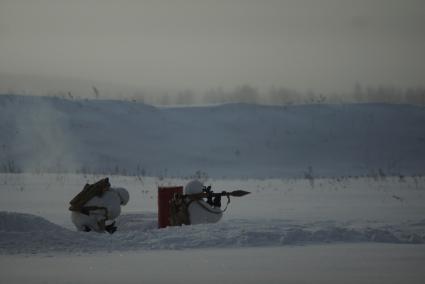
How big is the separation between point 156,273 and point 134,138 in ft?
145

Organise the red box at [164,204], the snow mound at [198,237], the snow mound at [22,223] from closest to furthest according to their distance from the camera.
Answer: the snow mound at [198,237] → the snow mound at [22,223] → the red box at [164,204]

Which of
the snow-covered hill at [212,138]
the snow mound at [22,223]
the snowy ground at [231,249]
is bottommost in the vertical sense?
the snowy ground at [231,249]

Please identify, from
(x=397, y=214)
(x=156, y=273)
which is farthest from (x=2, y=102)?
(x=156, y=273)

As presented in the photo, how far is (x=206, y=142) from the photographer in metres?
53.2

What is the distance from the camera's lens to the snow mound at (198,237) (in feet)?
33.1

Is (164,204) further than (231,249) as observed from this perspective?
Yes

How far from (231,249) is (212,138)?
44281mm

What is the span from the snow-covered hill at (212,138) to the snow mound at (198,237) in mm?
31668

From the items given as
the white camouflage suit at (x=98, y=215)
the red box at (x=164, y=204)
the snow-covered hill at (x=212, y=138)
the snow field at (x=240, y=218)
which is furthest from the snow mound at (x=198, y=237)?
the snow-covered hill at (x=212, y=138)

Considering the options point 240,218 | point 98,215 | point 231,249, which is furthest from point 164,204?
point 231,249

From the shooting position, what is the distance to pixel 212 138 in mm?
54062

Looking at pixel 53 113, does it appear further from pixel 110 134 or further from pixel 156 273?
pixel 156 273

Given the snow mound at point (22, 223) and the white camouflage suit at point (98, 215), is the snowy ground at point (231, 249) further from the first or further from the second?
the white camouflage suit at point (98, 215)

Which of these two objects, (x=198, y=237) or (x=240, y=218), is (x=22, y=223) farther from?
(x=240, y=218)
